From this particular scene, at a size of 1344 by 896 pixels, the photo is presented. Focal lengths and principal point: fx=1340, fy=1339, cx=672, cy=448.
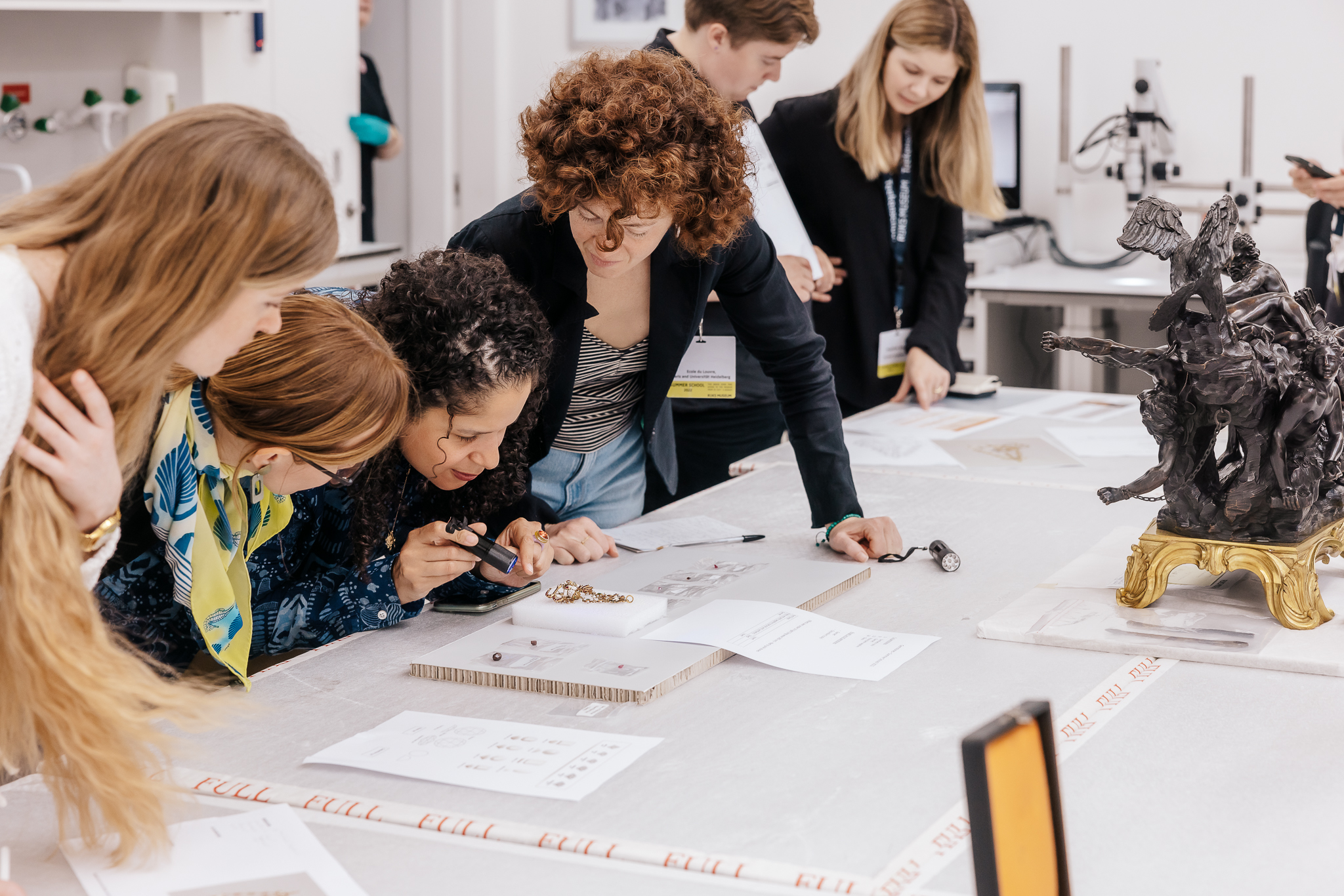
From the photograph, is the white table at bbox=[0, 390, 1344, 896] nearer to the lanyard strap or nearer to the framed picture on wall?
the lanyard strap

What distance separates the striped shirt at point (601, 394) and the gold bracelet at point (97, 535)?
960mm

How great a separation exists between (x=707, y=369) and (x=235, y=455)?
3.48ft

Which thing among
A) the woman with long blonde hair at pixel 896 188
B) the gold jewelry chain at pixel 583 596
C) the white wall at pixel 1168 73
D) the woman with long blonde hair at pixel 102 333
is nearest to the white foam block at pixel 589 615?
the gold jewelry chain at pixel 583 596

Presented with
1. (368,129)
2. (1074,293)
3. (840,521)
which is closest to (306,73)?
(368,129)

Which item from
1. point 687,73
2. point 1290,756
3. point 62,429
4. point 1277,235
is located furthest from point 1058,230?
point 62,429

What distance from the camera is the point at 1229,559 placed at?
4.98ft

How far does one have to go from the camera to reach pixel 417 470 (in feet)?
5.32

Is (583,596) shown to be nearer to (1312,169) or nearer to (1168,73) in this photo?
(1312,169)

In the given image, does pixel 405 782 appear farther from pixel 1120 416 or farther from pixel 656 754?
pixel 1120 416

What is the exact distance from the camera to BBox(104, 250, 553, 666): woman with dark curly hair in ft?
4.93

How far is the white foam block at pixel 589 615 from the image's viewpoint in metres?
1.48

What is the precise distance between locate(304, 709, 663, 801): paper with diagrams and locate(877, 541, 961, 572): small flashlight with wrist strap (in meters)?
0.66

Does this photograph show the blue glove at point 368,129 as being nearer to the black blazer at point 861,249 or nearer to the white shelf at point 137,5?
the white shelf at point 137,5

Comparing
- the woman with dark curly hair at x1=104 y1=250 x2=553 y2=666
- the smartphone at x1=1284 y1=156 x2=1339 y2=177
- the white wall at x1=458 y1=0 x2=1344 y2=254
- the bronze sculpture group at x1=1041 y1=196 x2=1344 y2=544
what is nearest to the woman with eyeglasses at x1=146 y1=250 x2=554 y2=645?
the woman with dark curly hair at x1=104 y1=250 x2=553 y2=666
